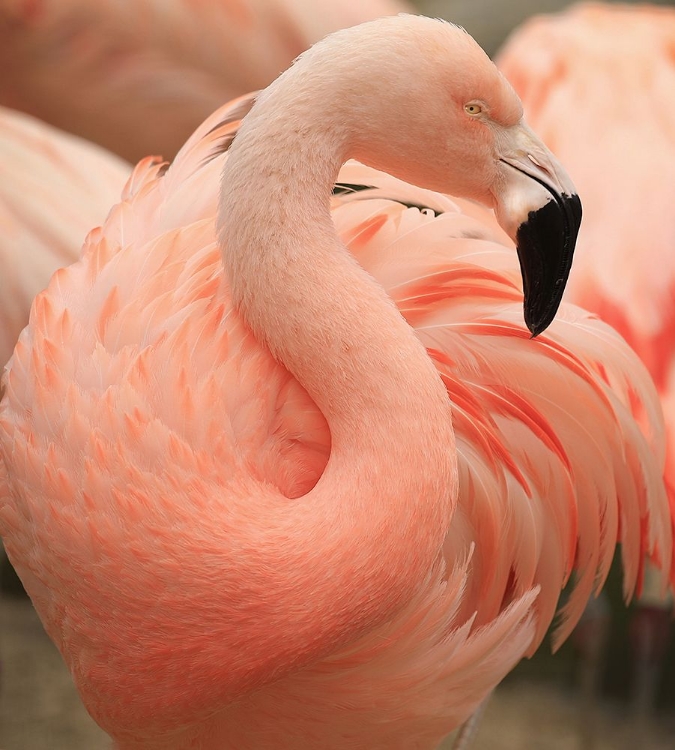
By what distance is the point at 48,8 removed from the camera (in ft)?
11.0

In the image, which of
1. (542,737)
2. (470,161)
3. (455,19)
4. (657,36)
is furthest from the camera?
(455,19)

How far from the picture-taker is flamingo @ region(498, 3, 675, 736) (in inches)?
104

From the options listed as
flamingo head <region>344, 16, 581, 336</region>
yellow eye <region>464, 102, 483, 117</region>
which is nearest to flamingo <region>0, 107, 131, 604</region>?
flamingo head <region>344, 16, 581, 336</region>

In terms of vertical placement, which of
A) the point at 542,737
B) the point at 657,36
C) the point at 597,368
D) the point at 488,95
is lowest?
the point at 542,737

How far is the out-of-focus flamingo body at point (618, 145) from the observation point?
8.65 feet

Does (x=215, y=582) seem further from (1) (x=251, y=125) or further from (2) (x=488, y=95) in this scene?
(2) (x=488, y=95)

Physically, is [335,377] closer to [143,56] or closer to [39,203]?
[39,203]

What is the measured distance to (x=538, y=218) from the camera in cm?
158

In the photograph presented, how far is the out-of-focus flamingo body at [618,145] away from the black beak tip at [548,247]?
934mm

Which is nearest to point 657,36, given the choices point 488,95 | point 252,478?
point 488,95

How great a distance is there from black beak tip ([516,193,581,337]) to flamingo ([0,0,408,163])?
2149mm

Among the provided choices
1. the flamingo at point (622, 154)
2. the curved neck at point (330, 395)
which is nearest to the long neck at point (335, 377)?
the curved neck at point (330, 395)

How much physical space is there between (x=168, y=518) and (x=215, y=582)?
0.35 ft

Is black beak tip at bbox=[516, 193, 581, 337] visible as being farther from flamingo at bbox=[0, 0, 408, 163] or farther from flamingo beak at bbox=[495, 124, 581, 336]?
flamingo at bbox=[0, 0, 408, 163]
